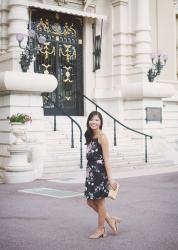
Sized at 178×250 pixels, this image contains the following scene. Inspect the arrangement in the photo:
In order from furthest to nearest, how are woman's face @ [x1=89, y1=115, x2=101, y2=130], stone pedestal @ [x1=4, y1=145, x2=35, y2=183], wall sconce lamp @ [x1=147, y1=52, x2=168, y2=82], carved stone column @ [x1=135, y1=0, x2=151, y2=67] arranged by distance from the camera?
carved stone column @ [x1=135, y1=0, x2=151, y2=67], wall sconce lamp @ [x1=147, y1=52, x2=168, y2=82], stone pedestal @ [x1=4, y1=145, x2=35, y2=183], woman's face @ [x1=89, y1=115, x2=101, y2=130]

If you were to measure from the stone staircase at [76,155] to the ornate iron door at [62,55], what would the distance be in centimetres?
119

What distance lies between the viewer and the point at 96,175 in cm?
625

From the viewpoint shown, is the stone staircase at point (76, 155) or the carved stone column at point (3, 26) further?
the carved stone column at point (3, 26)

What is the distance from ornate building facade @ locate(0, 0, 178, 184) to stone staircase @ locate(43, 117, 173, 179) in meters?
0.84

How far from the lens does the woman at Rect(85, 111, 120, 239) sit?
621 cm

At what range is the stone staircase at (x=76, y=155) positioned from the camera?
13.9m

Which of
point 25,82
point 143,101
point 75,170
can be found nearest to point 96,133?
point 25,82

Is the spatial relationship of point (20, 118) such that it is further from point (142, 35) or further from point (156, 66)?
point (142, 35)

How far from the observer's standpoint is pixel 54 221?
24.2 feet

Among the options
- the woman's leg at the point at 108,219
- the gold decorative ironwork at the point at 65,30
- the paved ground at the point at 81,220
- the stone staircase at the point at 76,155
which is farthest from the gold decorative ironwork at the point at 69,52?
the woman's leg at the point at 108,219

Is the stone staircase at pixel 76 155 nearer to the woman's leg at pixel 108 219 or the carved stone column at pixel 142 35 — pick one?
the carved stone column at pixel 142 35

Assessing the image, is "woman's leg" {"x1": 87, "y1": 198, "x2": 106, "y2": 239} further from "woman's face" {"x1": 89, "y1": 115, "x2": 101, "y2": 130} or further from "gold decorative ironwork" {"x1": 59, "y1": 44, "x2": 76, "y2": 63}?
"gold decorative ironwork" {"x1": 59, "y1": 44, "x2": 76, "y2": 63}

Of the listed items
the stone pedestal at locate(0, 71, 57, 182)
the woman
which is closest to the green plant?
the stone pedestal at locate(0, 71, 57, 182)

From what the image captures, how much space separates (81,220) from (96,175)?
149 centimetres
